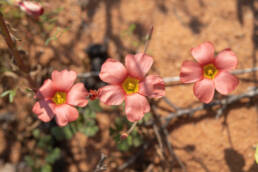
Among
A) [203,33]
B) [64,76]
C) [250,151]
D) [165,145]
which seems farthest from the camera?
[203,33]

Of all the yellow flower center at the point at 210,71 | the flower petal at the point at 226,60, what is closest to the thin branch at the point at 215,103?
the yellow flower center at the point at 210,71

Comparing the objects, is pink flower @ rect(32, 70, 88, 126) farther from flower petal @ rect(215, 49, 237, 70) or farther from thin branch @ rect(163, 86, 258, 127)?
flower petal @ rect(215, 49, 237, 70)

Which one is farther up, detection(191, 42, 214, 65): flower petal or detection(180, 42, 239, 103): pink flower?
detection(191, 42, 214, 65): flower petal

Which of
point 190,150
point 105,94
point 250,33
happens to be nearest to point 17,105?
point 105,94

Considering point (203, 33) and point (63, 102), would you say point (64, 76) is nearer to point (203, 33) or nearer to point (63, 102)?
point (63, 102)

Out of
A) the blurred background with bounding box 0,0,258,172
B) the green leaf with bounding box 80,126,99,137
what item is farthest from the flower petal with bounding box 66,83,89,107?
the green leaf with bounding box 80,126,99,137
